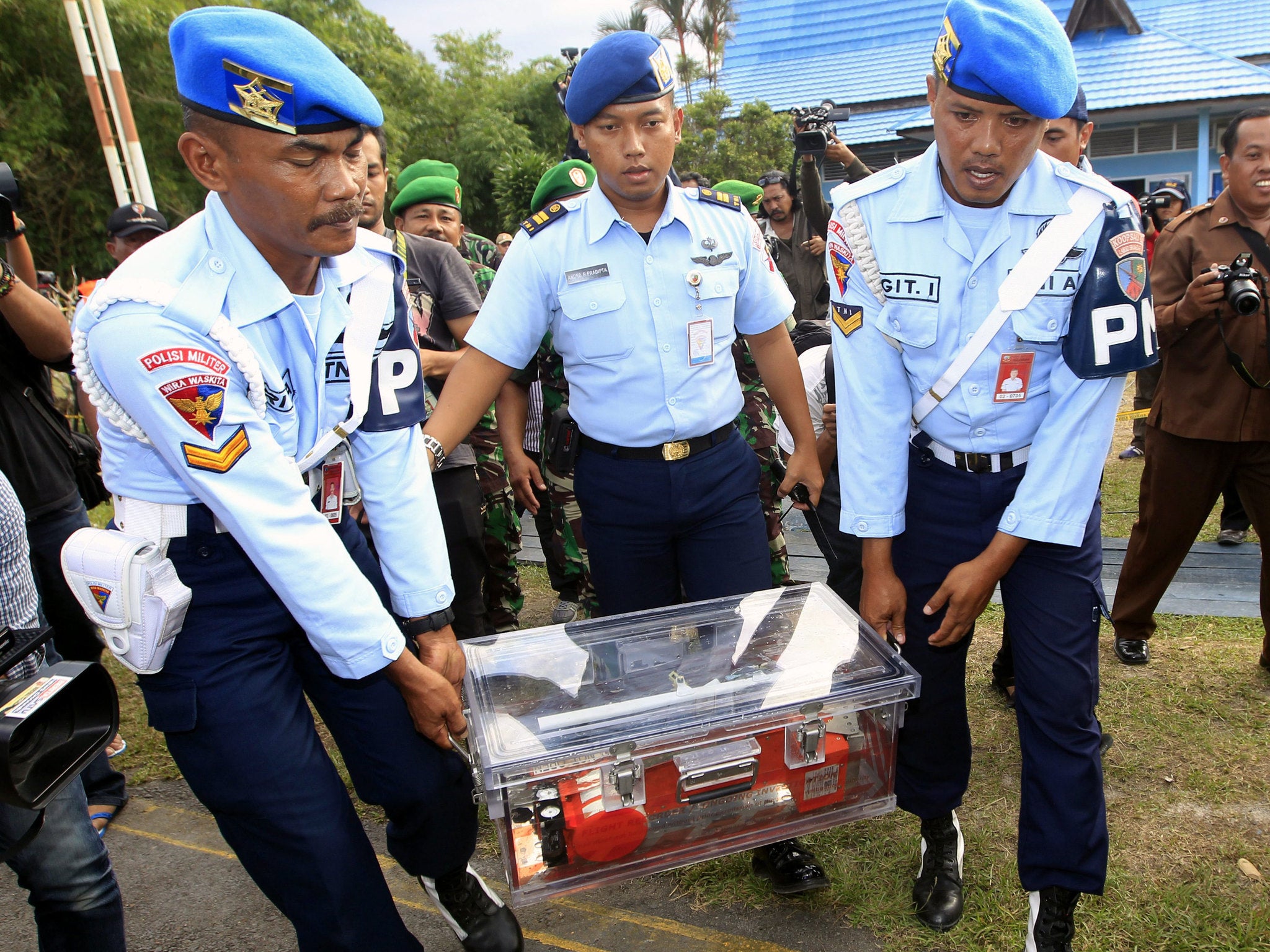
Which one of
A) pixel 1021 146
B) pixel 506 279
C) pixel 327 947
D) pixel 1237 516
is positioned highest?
pixel 1021 146

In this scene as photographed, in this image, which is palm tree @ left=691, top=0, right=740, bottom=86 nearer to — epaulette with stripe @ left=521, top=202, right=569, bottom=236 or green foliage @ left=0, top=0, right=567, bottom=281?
green foliage @ left=0, top=0, right=567, bottom=281

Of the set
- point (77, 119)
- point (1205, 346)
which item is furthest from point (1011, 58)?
point (77, 119)

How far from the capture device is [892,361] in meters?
2.21

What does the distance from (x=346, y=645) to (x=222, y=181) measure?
0.92 meters

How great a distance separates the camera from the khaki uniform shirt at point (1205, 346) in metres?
3.32

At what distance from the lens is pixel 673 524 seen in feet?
8.55

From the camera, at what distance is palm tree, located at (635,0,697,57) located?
32.6 meters

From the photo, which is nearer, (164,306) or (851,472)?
(164,306)

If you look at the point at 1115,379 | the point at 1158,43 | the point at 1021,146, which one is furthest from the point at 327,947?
the point at 1158,43

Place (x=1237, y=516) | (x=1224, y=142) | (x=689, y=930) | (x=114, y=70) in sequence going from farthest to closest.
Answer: (x=114, y=70), (x=1237, y=516), (x=1224, y=142), (x=689, y=930)

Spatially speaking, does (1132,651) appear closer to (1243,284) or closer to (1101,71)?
(1243,284)

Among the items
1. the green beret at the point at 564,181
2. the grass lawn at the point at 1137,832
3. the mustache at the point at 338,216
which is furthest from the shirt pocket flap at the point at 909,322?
the green beret at the point at 564,181

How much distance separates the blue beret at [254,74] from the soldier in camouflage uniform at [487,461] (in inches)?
80.8

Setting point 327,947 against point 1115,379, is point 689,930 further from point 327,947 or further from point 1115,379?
point 1115,379
